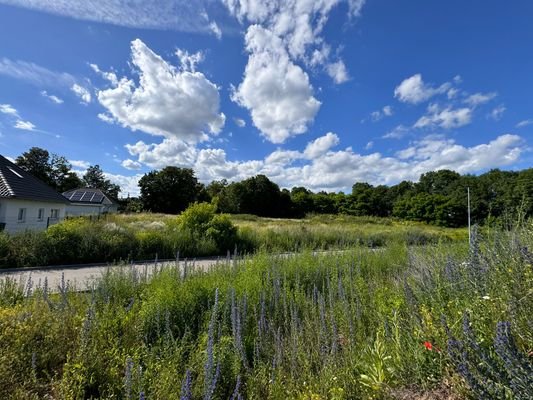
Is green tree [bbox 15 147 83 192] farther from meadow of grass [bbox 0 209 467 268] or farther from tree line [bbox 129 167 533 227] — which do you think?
meadow of grass [bbox 0 209 467 268]

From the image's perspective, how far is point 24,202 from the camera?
1823 cm

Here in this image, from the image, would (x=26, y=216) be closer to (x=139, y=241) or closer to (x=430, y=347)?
(x=139, y=241)

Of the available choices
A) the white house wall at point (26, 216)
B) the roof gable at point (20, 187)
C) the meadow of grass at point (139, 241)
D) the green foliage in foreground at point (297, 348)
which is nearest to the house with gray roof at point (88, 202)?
the roof gable at point (20, 187)

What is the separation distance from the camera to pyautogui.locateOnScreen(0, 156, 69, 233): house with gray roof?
16797 mm

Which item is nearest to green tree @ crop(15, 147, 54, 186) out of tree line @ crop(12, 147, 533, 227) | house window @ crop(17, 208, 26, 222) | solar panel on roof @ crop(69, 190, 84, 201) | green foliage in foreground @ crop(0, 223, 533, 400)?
tree line @ crop(12, 147, 533, 227)

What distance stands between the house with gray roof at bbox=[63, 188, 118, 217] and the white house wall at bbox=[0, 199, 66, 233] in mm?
16202

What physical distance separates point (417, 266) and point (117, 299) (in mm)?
4586

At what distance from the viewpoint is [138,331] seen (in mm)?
3252

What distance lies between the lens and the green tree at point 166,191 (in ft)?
182

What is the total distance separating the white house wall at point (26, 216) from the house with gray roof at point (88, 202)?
1620 centimetres

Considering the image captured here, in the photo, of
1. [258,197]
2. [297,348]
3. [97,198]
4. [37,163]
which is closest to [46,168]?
[37,163]

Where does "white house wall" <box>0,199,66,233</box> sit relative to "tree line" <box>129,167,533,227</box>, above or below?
below

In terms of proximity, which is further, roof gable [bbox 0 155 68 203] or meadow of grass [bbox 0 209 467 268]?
roof gable [bbox 0 155 68 203]

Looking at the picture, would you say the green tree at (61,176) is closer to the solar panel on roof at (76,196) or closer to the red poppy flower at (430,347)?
the solar panel on roof at (76,196)
